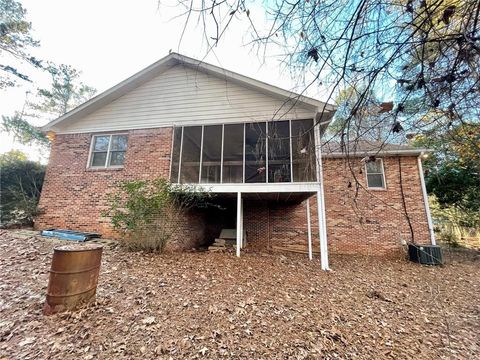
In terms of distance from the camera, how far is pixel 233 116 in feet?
24.5

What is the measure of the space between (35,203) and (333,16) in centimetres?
1093

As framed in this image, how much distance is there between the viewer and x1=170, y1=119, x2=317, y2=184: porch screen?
664 cm

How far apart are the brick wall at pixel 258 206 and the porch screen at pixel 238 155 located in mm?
646

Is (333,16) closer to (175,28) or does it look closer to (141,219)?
(175,28)

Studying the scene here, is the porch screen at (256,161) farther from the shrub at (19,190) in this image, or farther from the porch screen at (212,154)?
the shrub at (19,190)

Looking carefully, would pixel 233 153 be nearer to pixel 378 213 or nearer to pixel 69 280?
pixel 69 280

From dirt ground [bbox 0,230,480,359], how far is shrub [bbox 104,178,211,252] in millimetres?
681

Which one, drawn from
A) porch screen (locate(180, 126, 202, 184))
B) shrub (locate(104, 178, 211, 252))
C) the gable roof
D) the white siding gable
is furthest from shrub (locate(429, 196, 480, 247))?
shrub (locate(104, 178, 211, 252))

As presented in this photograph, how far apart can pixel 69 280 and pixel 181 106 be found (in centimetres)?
631

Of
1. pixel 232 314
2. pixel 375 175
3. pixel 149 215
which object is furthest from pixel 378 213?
pixel 149 215

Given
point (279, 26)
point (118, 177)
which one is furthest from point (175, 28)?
point (118, 177)

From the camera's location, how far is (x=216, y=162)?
7480 millimetres

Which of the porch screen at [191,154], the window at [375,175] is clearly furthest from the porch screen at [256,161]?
the window at [375,175]

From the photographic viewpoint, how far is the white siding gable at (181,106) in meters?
7.34
